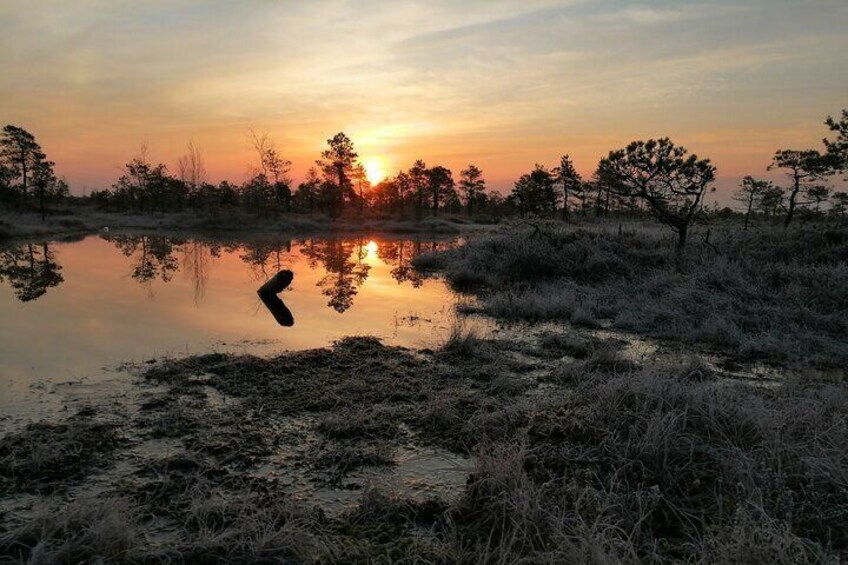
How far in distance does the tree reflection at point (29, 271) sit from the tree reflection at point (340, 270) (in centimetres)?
780

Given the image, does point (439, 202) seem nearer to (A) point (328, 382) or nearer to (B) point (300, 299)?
(B) point (300, 299)

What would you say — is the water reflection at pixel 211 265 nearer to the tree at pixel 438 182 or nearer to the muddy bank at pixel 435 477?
the muddy bank at pixel 435 477

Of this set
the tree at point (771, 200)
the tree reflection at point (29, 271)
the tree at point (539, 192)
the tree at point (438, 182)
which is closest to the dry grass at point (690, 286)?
the tree reflection at point (29, 271)

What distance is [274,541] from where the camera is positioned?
3.40 metres

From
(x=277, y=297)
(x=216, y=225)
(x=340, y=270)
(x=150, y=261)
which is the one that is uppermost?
(x=216, y=225)

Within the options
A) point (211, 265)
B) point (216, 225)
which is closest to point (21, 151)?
point (216, 225)

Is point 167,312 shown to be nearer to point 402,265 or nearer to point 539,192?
point 402,265

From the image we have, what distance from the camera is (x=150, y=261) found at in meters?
23.1

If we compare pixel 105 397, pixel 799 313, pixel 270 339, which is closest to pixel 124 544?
pixel 105 397

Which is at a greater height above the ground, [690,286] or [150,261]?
[150,261]

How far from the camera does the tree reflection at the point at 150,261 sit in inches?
713

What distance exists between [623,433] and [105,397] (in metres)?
5.92

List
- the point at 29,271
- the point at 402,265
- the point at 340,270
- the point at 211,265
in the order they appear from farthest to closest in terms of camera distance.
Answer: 1. the point at 402,265
2. the point at 211,265
3. the point at 340,270
4. the point at 29,271

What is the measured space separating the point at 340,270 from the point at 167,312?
9.70 metres
